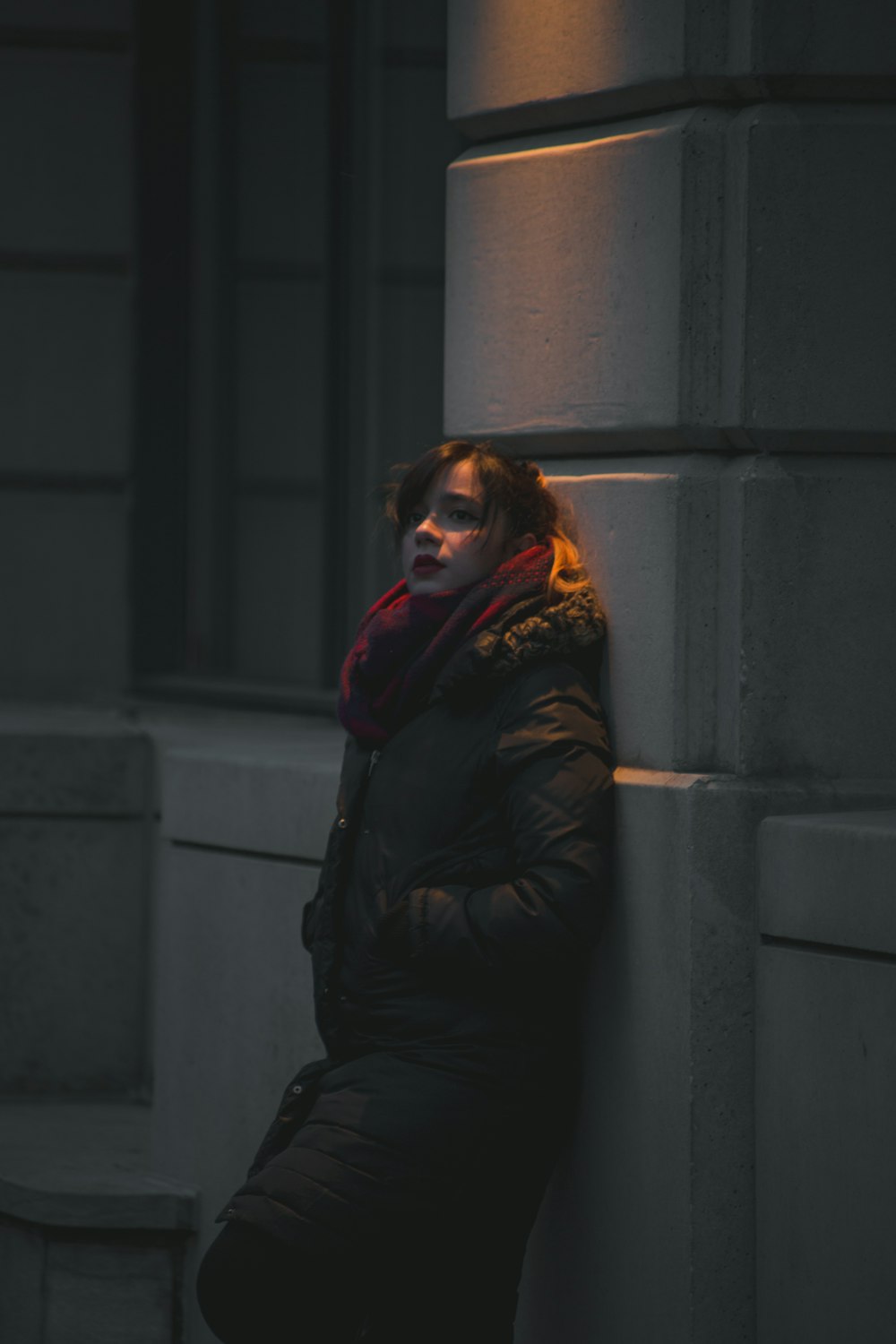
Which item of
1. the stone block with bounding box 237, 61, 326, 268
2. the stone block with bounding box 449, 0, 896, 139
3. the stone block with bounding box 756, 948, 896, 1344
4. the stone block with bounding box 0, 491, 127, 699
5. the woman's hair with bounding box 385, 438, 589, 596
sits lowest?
the stone block with bounding box 756, 948, 896, 1344

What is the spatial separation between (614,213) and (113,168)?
3.50 m

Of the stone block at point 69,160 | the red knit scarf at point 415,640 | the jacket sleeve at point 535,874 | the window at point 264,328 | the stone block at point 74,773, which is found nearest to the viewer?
the jacket sleeve at point 535,874

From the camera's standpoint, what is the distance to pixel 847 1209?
3525 mm

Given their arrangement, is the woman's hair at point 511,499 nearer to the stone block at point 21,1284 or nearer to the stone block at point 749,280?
the stone block at point 749,280

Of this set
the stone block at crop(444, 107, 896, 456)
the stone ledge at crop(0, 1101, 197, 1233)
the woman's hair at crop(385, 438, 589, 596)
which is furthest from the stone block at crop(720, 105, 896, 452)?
the stone ledge at crop(0, 1101, 197, 1233)

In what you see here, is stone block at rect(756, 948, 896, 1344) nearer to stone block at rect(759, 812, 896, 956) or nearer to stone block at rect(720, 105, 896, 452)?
stone block at rect(759, 812, 896, 956)

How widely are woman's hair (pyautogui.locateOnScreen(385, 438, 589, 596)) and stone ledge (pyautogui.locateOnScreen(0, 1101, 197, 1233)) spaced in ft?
6.19

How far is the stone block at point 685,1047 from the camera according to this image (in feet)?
12.2

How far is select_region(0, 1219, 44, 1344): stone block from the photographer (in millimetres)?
5039

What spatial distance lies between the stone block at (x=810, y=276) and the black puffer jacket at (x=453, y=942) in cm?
51

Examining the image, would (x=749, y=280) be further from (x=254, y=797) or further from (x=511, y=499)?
(x=254, y=797)

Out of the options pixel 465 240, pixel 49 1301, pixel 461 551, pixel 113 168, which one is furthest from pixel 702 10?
pixel 113 168

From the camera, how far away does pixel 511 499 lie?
396 cm

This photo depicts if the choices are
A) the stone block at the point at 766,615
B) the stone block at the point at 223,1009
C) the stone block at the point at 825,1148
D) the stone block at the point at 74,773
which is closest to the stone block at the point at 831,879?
the stone block at the point at 825,1148
